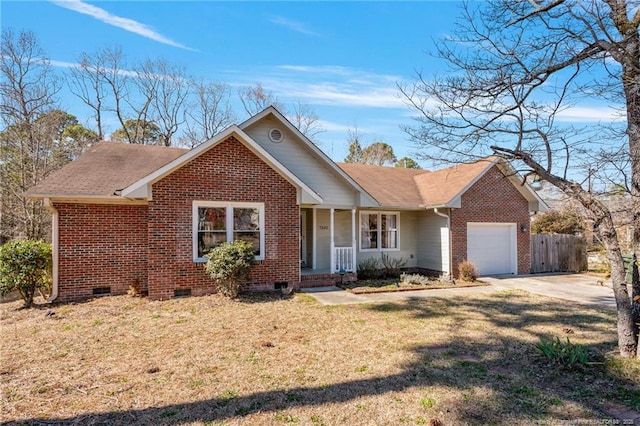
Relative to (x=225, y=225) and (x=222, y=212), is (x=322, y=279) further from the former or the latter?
(x=222, y=212)

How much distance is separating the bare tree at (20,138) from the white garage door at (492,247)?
21.0 metres

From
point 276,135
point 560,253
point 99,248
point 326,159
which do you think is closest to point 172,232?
point 99,248

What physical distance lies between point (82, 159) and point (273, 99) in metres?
19.8

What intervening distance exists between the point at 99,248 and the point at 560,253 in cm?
1818

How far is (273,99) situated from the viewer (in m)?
29.2

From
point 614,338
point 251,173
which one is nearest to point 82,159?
point 251,173

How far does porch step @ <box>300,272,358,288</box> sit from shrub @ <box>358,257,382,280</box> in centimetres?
107

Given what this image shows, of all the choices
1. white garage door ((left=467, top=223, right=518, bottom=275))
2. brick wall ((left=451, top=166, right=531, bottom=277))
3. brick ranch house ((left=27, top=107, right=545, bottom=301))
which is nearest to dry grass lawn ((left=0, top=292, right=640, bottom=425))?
brick ranch house ((left=27, top=107, right=545, bottom=301))

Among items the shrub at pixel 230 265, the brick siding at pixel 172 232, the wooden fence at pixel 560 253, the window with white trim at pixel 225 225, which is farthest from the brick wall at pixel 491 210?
the shrub at pixel 230 265

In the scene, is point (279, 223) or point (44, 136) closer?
point (279, 223)

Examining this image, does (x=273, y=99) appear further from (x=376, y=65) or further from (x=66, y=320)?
(x=66, y=320)

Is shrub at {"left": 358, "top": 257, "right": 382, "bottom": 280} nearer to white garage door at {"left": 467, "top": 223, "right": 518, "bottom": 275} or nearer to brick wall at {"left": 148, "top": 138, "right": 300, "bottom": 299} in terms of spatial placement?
brick wall at {"left": 148, "top": 138, "right": 300, "bottom": 299}

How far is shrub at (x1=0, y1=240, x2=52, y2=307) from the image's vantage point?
28.9 ft

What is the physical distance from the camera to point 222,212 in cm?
1023
